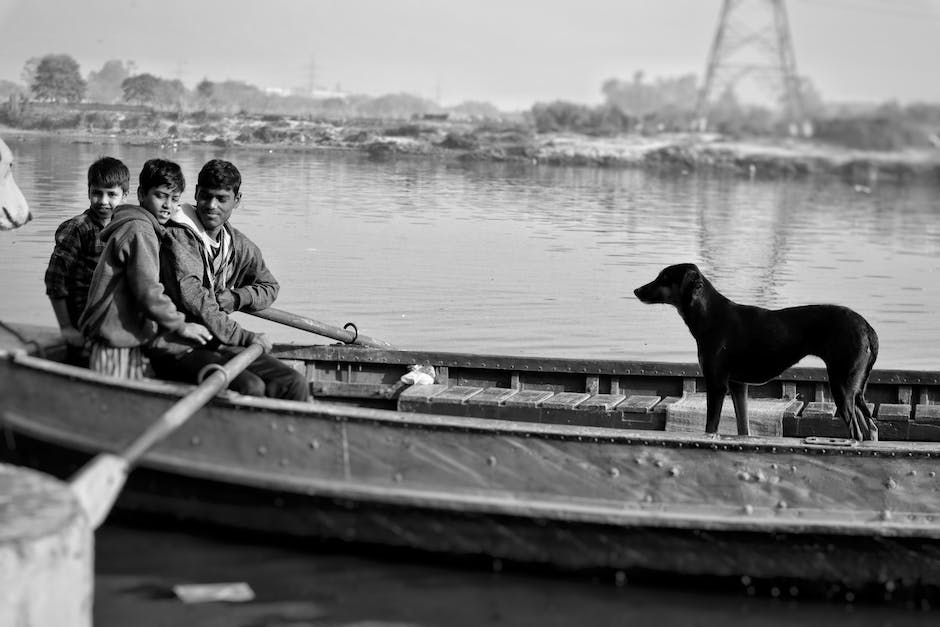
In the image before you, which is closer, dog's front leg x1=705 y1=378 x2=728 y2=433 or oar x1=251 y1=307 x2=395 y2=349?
dog's front leg x1=705 y1=378 x2=728 y2=433

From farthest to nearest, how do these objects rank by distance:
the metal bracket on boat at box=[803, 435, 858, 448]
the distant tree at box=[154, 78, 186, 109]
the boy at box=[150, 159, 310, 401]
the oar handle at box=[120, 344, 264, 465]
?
1. the distant tree at box=[154, 78, 186, 109]
2. the boy at box=[150, 159, 310, 401]
3. the metal bracket on boat at box=[803, 435, 858, 448]
4. the oar handle at box=[120, 344, 264, 465]

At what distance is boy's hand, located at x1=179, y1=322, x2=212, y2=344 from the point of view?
5984 millimetres

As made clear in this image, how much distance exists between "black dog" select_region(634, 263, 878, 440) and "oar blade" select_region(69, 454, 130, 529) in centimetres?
285

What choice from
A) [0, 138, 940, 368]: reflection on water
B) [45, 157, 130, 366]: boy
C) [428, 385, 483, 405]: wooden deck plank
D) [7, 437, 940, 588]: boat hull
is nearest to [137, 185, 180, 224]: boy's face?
[45, 157, 130, 366]: boy

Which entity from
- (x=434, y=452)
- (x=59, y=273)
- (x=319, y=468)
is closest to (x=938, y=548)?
(x=434, y=452)

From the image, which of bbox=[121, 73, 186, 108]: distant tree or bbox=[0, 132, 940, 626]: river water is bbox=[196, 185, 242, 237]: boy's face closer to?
bbox=[0, 132, 940, 626]: river water

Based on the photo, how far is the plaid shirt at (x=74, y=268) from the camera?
259 inches

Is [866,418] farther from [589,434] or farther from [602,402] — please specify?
[602,402]

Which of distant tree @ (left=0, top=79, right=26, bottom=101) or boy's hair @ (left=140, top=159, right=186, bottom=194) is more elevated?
distant tree @ (left=0, top=79, right=26, bottom=101)

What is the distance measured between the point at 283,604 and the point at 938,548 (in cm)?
285

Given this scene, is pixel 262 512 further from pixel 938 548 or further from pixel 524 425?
pixel 938 548

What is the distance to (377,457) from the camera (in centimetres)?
559

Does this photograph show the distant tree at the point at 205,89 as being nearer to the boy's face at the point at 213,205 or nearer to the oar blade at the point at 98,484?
the boy's face at the point at 213,205

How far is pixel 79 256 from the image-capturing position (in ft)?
21.8
